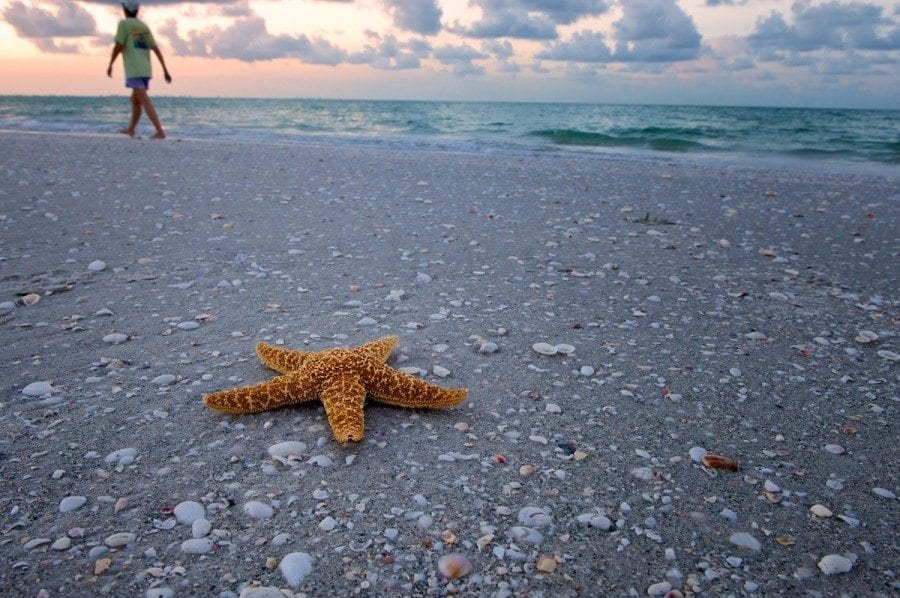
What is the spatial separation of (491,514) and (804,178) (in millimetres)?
13567

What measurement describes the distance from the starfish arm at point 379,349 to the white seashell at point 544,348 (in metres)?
1.07

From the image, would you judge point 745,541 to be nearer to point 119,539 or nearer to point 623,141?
point 119,539

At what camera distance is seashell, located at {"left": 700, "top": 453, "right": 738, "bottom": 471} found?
3041 mm

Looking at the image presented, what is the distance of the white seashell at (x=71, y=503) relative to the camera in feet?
8.63

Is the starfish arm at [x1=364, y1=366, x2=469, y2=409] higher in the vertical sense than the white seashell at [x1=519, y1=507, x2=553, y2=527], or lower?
higher

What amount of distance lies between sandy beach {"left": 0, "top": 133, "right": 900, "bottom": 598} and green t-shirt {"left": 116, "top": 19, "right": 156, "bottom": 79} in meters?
6.72

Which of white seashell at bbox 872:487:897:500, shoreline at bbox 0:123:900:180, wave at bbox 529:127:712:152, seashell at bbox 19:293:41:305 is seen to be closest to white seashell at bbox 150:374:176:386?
seashell at bbox 19:293:41:305

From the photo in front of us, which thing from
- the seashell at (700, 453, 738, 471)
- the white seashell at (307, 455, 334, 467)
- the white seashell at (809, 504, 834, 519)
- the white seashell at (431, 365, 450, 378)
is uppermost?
the white seashell at (431, 365, 450, 378)

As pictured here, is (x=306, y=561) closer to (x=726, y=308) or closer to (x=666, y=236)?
(x=726, y=308)

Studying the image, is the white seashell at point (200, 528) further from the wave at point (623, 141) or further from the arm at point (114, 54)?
the wave at point (623, 141)

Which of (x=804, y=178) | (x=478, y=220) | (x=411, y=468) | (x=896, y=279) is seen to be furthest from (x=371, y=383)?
(x=804, y=178)

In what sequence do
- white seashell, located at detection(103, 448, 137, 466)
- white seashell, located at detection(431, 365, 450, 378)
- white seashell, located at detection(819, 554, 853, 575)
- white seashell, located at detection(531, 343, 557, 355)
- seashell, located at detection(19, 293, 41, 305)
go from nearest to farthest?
white seashell, located at detection(819, 554, 853, 575)
white seashell, located at detection(103, 448, 137, 466)
white seashell, located at detection(431, 365, 450, 378)
white seashell, located at detection(531, 343, 557, 355)
seashell, located at detection(19, 293, 41, 305)

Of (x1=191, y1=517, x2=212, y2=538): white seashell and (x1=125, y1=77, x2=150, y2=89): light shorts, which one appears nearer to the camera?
(x1=191, y1=517, x2=212, y2=538): white seashell

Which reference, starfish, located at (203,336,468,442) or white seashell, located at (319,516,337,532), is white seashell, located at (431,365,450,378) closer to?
starfish, located at (203,336,468,442)
